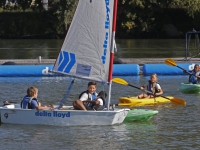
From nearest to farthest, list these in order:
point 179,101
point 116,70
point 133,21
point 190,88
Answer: point 179,101 → point 190,88 → point 116,70 → point 133,21

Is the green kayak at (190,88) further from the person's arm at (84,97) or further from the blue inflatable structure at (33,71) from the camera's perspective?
the person's arm at (84,97)

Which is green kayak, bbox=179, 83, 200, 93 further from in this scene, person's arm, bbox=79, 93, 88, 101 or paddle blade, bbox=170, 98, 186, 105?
person's arm, bbox=79, 93, 88, 101

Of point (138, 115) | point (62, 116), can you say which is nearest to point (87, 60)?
point (62, 116)

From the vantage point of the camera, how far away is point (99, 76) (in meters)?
17.8

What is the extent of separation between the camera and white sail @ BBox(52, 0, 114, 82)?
1758 cm

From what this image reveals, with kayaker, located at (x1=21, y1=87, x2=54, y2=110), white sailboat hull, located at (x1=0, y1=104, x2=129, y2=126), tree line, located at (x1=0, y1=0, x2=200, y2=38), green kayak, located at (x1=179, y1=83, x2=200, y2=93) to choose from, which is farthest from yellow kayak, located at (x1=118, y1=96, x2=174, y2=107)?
tree line, located at (x1=0, y1=0, x2=200, y2=38)

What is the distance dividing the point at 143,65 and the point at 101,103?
14858 millimetres

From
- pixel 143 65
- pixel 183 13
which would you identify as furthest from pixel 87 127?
pixel 183 13

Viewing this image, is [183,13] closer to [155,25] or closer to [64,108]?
[155,25]

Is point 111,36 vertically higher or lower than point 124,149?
higher

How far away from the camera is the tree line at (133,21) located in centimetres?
6706

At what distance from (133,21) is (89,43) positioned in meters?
50.6

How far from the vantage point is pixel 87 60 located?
18.0 meters

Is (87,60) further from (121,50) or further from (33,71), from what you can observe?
(121,50)
